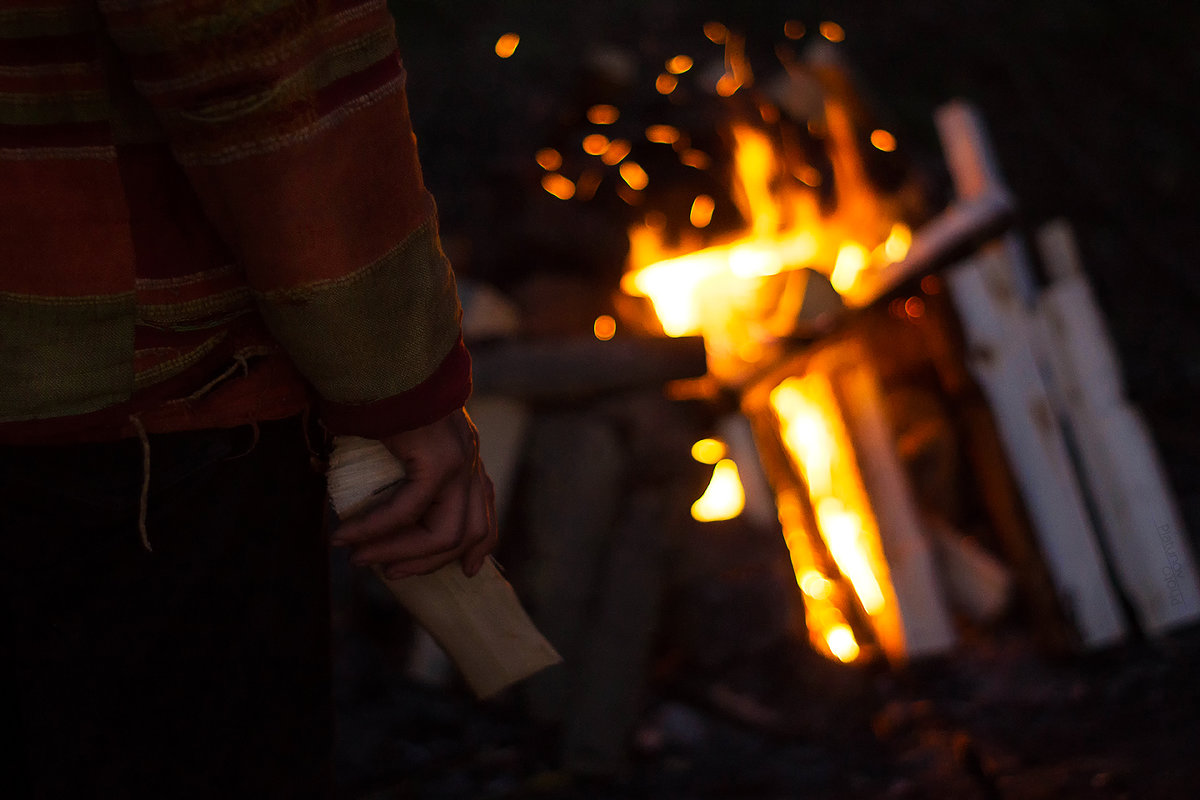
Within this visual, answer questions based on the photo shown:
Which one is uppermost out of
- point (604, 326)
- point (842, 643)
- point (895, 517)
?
point (604, 326)

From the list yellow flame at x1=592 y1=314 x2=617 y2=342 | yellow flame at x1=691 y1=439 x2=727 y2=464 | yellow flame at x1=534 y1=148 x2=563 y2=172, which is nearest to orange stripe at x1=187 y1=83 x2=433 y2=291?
yellow flame at x1=691 y1=439 x2=727 y2=464

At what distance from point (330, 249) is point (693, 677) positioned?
2.27 m

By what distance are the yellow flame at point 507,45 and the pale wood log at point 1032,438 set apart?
2532 mm

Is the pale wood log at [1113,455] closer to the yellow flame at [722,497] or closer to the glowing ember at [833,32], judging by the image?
the yellow flame at [722,497]

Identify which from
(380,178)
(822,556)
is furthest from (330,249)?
(822,556)

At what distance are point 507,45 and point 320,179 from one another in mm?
3966

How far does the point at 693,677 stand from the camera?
279 cm

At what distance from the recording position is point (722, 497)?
9.86 feet

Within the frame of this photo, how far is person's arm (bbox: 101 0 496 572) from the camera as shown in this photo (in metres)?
0.77

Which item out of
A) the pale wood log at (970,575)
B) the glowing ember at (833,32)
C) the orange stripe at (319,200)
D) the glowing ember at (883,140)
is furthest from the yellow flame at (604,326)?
the glowing ember at (833,32)

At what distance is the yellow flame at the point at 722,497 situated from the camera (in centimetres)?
294

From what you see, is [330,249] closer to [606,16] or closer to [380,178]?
[380,178]

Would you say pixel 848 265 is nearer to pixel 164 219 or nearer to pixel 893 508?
pixel 893 508

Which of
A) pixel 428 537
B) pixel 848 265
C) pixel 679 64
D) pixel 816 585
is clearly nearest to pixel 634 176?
pixel 848 265
